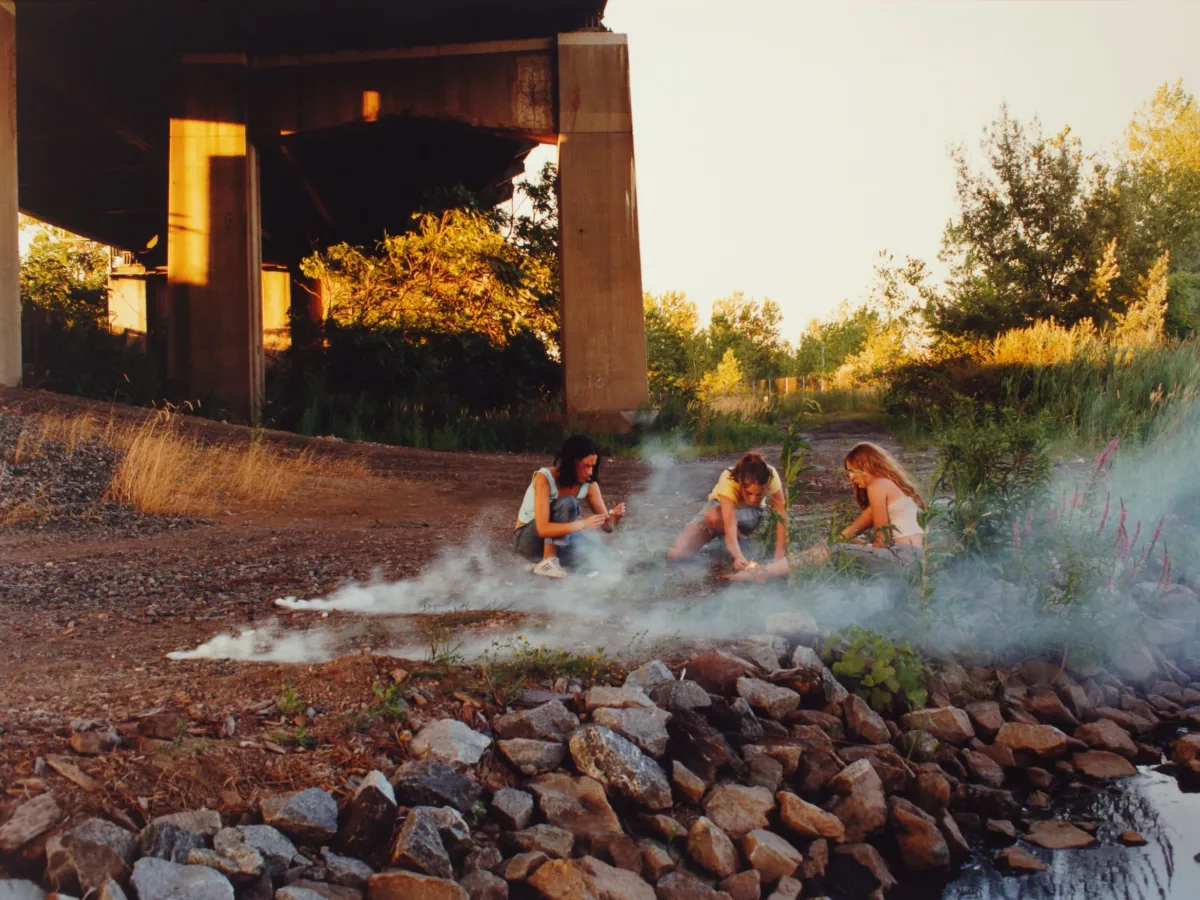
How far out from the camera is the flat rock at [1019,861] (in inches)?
165

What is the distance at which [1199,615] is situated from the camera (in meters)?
6.38

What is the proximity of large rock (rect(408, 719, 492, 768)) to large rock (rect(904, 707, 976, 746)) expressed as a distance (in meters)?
2.09

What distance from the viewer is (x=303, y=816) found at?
11.4ft

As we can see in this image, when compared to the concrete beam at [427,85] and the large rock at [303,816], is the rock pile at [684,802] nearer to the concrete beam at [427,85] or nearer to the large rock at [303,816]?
the large rock at [303,816]

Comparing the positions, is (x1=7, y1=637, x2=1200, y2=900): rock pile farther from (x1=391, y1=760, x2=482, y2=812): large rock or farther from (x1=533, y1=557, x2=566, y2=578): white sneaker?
(x1=533, y1=557, x2=566, y2=578): white sneaker

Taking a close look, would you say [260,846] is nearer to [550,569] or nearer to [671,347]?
[550,569]

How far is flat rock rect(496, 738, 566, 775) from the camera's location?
4.02 m

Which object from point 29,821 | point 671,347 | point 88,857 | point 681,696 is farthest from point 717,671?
point 671,347

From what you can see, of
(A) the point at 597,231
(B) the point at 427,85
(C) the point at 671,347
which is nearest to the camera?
(A) the point at 597,231

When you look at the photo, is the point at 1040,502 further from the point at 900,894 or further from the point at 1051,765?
the point at 900,894

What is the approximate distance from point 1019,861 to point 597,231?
1153 cm

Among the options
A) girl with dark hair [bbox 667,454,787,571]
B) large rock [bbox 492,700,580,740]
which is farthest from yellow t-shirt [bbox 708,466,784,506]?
large rock [bbox 492,700,580,740]

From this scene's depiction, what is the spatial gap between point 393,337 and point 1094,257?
1570 centimetres

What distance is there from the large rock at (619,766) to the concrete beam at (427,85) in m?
12.0
